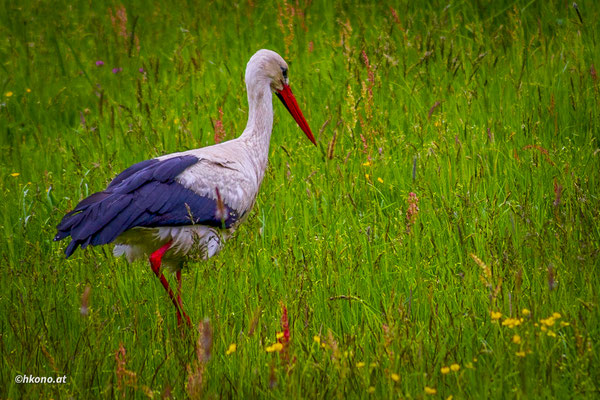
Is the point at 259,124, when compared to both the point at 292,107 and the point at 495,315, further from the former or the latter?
the point at 495,315

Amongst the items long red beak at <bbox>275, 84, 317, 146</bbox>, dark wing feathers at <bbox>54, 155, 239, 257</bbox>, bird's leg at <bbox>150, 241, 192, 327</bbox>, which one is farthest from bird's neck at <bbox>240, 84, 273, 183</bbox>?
bird's leg at <bbox>150, 241, 192, 327</bbox>

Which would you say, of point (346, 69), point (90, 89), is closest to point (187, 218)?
point (346, 69)

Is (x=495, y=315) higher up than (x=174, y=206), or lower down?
lower down

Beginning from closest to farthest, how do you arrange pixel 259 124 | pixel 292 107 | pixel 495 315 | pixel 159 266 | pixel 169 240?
pixel 495 315 < pixel 159 266 < pixel 169 240 < pixel 259 124 < pixel 292 107

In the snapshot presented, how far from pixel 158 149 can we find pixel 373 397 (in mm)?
3222

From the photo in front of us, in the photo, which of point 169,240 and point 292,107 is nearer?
point 169,240

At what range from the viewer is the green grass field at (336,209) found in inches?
109

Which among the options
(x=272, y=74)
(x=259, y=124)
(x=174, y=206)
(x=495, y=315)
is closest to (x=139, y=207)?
(x=174, y=206)

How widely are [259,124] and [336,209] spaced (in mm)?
758

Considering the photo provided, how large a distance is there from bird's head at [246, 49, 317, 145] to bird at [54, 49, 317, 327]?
0.86 ft

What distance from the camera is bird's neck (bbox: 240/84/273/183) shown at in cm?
458

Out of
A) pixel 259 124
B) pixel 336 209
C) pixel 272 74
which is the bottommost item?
pixel 336 209

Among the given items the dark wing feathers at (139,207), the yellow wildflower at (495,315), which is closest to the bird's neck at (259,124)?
the dark wing feathers at (139,207)

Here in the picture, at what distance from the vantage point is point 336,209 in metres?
4.36
